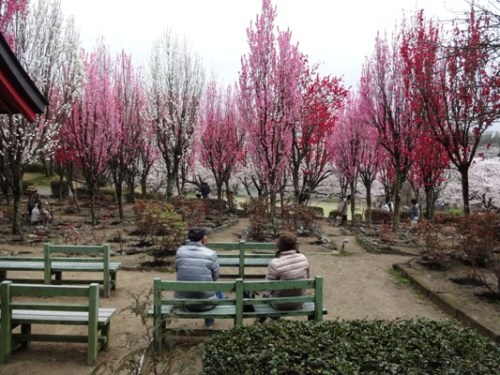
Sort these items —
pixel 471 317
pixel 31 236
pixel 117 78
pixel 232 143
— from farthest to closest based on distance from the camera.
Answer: pixel 232 143
pixel 117 78
pixel 31 236
pixel 471 317


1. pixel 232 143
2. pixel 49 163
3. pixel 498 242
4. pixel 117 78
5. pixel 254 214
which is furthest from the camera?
pixel 49 163

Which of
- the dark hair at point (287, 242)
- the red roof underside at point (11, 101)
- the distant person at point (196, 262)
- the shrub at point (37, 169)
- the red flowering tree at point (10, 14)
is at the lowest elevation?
the distant person at point (196, 262)

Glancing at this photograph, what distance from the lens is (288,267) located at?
5.32 metres

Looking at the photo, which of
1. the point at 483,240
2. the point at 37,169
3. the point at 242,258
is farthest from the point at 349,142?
the point at 37,169

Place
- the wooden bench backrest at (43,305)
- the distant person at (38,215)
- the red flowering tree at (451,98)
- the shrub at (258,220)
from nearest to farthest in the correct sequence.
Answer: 1. the wooden bench backrest at (43,305)
2. the red flowering tree at (451,98)
3. the shrub at (258,220)
4. the distant person at (38,215)

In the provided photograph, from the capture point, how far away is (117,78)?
20.0 metres

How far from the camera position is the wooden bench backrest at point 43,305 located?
449 cm

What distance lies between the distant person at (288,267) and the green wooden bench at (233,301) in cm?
12

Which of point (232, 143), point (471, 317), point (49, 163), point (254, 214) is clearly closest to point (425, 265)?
point (471, 317)

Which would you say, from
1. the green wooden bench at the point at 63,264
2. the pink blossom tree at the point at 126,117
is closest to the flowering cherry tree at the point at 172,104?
the pink blossom tree at the point at 126,117

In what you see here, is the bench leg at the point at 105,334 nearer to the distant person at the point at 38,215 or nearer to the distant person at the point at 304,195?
the distant person at the point at 38,215

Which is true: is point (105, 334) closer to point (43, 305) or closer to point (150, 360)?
point (43, 305)

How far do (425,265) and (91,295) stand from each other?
7.97 m

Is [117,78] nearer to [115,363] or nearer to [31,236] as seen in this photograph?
[31,236]
